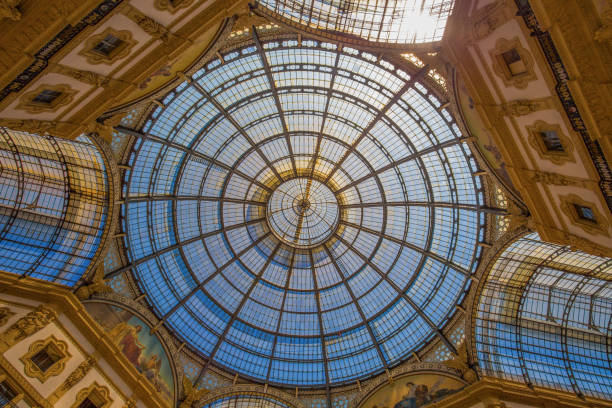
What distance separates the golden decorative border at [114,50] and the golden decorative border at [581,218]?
691 inches

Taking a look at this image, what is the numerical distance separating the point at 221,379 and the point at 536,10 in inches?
1087

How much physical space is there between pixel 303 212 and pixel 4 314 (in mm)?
19806

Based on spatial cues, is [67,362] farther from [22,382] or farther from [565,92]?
[565,92]

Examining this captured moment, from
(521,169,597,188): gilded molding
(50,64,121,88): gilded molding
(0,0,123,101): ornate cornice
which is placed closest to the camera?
(0,0,123,101): ornate cornice

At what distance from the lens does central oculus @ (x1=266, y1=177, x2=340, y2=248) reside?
30.9m

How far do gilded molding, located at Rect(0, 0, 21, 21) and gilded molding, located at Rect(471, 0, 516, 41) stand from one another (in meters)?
14.0

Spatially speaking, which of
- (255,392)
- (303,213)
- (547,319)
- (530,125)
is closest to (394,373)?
(255,392)

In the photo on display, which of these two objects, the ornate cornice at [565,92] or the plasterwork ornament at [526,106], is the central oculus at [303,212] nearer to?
the plasterwork ornament at [526,106]

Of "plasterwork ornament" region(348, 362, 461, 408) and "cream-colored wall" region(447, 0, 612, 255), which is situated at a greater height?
"cream-colored wall" region(447, 0, 612, 255)

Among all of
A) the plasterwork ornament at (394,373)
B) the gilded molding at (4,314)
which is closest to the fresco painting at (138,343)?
the gilded molding at (4,314)

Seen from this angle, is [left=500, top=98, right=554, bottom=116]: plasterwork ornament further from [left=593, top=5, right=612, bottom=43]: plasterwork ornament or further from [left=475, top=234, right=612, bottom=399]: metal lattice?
[left=475, top=234, right=612, bottom=399]: metal lattice

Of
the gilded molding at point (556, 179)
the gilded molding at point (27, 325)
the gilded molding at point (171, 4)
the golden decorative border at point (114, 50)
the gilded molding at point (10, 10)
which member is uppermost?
the gilded molding at point (171, 4)

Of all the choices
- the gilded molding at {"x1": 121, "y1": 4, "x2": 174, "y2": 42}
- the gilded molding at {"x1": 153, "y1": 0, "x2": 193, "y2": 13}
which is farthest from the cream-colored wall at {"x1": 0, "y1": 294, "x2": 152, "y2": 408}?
the gilded molding at {"x1": 153, "y1": 0, "x2": 193, "y2": 13}

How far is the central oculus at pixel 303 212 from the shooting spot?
30.9 metres
